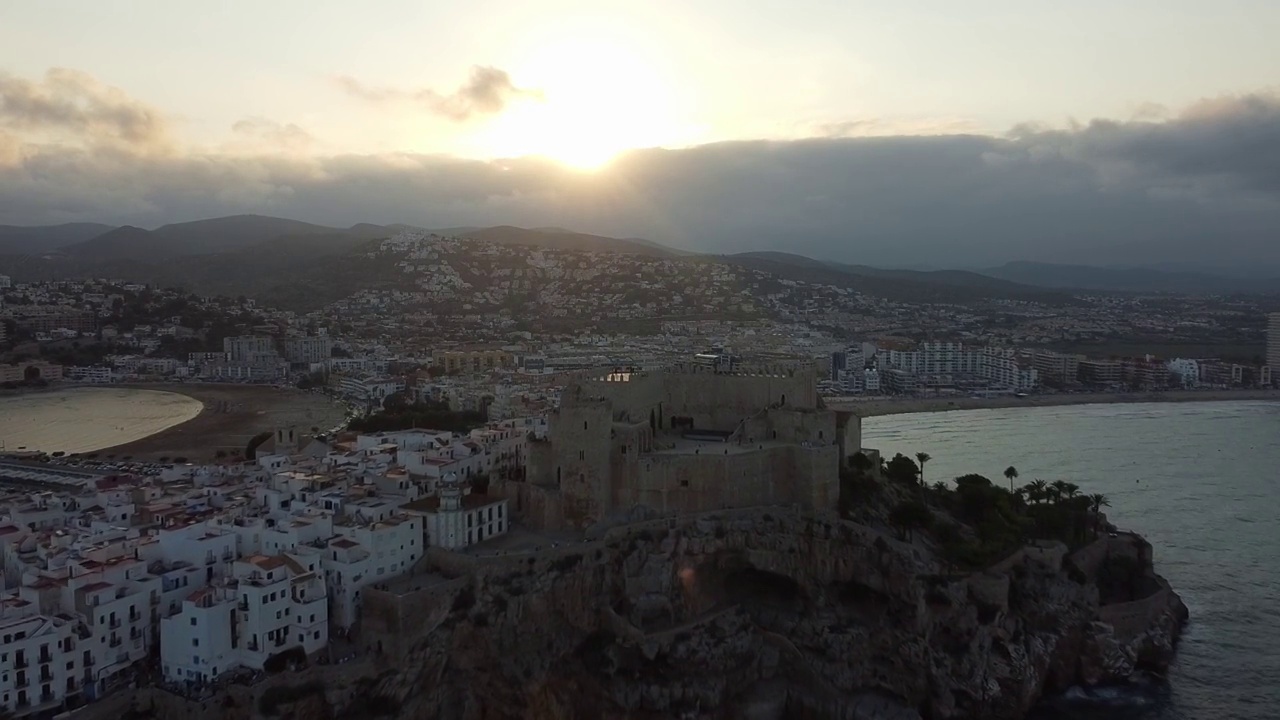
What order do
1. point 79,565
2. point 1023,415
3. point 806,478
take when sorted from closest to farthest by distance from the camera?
1. point 79,565
2. point 806,478
3. point 1023,415

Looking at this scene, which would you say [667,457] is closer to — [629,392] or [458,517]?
[629,392]

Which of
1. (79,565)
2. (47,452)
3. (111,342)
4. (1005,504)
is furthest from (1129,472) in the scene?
(111,342)

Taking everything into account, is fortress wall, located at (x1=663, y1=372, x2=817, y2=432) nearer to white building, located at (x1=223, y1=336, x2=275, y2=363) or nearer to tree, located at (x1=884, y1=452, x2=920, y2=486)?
tree, located at (x1=884, y1=452, x2=920, y2=486)

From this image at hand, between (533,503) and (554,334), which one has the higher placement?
(554,334)

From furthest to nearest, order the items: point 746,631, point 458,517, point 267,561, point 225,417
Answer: point 225,417 < point 746,631 < point 458,517 < point 267,561

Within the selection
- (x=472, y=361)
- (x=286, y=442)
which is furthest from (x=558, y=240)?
(x=286, y=442)

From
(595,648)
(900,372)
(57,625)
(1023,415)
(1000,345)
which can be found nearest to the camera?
(57,625)

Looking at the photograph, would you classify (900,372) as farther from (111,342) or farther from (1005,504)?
(111,342)

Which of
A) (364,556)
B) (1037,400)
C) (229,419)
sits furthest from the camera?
(1037,400)
